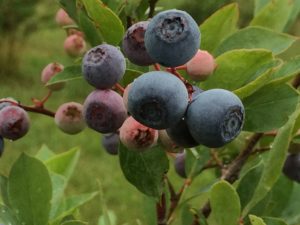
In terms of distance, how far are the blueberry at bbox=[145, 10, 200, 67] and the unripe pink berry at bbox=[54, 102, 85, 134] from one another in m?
0.23

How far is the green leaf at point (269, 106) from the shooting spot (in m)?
0.70

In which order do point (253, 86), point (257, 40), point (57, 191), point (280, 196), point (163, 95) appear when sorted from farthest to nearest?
point (280, 196)
point (57, 191)
point (257, 40)
point (253, 86)
point (163, 95)

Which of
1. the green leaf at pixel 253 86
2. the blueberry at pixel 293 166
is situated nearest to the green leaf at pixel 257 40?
the green leaf at pixel 253 86

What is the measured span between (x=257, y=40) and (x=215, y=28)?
50mm

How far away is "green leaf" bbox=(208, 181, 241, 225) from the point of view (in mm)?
709

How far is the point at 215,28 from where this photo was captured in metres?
0.76

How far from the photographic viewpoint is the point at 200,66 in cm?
65

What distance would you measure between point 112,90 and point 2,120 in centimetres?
15

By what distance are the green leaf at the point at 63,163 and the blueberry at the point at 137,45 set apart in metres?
0.44

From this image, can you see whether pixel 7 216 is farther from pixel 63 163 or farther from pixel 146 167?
pixel 63 163

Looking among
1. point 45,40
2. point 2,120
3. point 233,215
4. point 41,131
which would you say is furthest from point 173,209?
point 45,40

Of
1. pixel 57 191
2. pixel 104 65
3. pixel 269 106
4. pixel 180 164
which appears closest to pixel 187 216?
pixel 180 164

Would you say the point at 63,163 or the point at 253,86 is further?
the point at 63,163

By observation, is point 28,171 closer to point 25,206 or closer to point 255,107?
point 25,206
